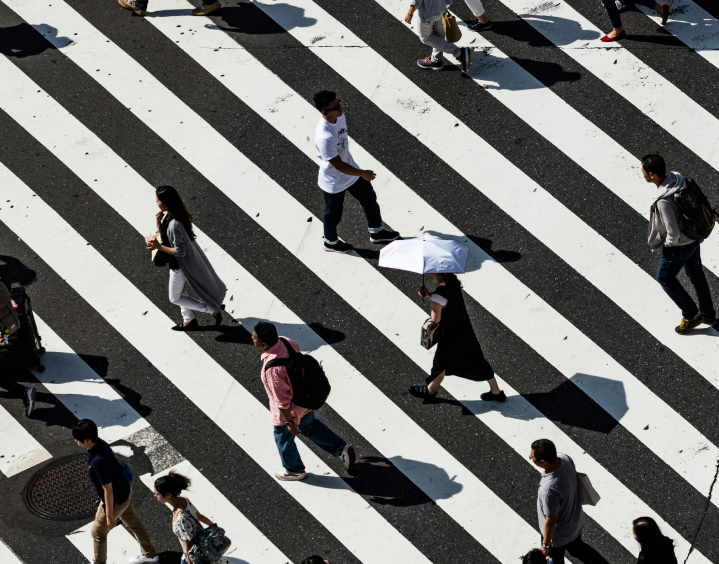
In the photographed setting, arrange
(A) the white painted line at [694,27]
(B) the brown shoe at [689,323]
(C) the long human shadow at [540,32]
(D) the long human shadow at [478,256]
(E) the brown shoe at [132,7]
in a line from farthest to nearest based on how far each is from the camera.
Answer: (E) the brown shoe at [132,7]
(C) the long human shadow at [540,32]
(A) the white painted line at [694,27]
(D) the long human shadow at [478,256]
(B) the brown shoe at [689,323]

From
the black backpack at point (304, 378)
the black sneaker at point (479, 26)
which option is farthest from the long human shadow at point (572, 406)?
the black sneaker at point (479, 26)

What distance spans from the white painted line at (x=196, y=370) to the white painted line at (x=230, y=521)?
47 centimetres

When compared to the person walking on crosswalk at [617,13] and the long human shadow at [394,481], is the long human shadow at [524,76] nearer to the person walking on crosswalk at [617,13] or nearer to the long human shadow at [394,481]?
the person walking on crosswalk at [617,13]

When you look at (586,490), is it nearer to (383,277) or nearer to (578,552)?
(578,552)

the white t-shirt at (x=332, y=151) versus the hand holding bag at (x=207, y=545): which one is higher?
the white t-shirt at (x=332, y=151)

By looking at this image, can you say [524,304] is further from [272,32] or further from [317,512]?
[272,32]

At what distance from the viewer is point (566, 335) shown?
948 cm

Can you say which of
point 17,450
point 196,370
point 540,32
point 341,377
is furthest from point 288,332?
point 540,32

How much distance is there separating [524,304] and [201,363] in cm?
331

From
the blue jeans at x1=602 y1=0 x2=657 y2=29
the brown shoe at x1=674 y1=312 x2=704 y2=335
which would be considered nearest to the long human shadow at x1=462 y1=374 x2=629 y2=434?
the brown shoe at x1=674 y1=312 x2=704 y2=335

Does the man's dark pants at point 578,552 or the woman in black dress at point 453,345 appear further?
the woman in black dress at point 453,345

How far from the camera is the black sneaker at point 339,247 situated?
33.2 ft

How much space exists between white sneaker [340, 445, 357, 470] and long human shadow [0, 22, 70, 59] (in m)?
6.50

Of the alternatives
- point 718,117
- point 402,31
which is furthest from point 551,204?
point 402,31
